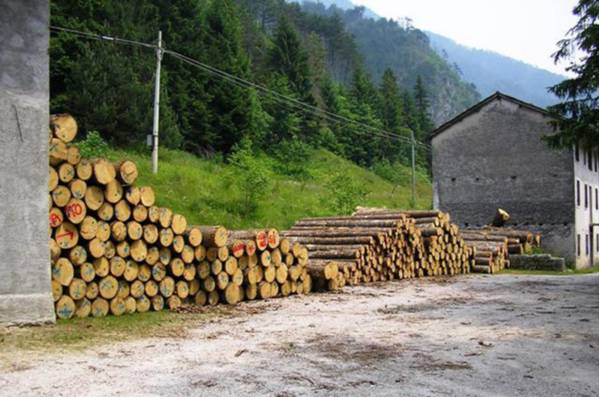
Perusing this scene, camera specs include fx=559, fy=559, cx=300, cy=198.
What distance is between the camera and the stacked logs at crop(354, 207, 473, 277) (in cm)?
1661

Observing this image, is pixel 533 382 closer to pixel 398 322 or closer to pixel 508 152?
pixel 398 322

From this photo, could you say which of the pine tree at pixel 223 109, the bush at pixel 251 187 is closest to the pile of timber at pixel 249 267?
the bush at pixel 251 187

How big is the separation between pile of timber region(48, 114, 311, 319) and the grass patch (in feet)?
1.34

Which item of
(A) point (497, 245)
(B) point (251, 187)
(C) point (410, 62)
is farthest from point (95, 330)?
(C) point (410, 62)

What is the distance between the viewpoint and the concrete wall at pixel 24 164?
7.27 meters

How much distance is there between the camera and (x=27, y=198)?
745cm

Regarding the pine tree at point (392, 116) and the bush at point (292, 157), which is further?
the pine tree at point (392, 116)

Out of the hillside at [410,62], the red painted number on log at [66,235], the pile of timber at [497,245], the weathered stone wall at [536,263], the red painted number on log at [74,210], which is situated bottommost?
the weathered stone wall at [536,263]

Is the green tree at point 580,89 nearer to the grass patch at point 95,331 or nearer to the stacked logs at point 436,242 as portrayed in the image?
the stacked logs at point 436,242

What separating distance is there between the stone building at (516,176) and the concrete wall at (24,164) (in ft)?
81.5

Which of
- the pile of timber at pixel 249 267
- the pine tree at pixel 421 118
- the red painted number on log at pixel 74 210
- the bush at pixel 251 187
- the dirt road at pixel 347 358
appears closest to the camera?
the dirt road at pixel 347 358

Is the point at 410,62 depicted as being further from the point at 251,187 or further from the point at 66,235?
the point at 66,235

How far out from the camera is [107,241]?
345 inches

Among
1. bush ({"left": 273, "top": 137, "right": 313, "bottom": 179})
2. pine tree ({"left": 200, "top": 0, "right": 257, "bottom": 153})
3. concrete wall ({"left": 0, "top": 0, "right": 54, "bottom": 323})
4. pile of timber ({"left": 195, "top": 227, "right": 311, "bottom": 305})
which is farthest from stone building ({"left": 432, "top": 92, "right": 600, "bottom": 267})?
concrete wall ({"left": 0, "top": 0, "right": 54, "bottom": 323})
